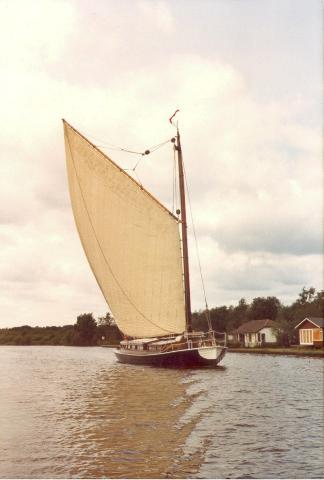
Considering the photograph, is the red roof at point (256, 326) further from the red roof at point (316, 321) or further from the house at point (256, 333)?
the red roof at point (316, 321)

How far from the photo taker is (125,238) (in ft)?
140

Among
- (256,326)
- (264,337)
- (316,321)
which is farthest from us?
(256,326)

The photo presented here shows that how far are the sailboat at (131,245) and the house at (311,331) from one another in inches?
1074

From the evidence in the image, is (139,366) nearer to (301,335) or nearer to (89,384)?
(89,384)

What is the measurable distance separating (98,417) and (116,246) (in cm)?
2413

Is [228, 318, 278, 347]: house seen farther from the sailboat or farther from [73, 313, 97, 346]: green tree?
[73, 313, 97, 346]: green tree

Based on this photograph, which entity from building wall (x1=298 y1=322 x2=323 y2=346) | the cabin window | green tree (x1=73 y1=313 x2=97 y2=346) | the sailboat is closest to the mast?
the sailboat

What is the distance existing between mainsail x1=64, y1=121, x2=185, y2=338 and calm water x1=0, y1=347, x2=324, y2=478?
1221 centimetres

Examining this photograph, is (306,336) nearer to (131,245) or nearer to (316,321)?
(316,321)

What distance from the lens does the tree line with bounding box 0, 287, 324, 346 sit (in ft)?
251

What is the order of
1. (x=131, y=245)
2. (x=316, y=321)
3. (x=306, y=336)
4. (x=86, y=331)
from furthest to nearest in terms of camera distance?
(x=86, y=331)
(x=306, y=336)
(x=316, y=321)
(x=131, y=245)

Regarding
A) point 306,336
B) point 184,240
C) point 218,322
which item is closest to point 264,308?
point 218,322

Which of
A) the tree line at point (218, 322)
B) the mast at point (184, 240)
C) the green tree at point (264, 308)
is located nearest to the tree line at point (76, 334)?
the tree line at point (218, 322)

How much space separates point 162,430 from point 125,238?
2695 centimetres
